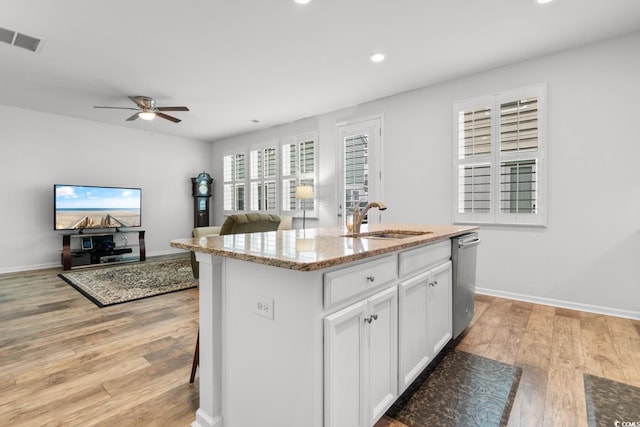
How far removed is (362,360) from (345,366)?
116mm

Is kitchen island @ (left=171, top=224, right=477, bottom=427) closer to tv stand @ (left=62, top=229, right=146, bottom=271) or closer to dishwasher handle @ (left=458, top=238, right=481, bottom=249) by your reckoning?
dishwasher handle @ (left=458, top=238, right=481, bottom=249)

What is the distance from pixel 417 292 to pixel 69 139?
6.59m

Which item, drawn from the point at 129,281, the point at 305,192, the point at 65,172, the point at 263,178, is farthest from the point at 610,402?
the point at 65,172

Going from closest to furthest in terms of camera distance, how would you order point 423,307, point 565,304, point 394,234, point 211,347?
point 211,347 → point 423,307 → point 394,234 → point 565,304

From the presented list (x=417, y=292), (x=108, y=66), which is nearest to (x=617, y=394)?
(x=417, y=292)

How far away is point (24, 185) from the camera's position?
202 inches

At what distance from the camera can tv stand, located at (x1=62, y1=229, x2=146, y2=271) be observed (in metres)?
5.10

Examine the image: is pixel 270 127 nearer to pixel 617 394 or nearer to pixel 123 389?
pixel 123 389

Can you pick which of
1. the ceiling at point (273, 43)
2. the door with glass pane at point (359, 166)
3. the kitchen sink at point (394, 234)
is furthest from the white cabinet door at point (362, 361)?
the door with glass pane at point (359, 166)

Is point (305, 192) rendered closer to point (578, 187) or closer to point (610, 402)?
point (578, 187)

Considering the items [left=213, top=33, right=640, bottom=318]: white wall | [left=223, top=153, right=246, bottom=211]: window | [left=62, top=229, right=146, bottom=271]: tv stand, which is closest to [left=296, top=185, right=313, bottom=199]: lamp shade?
[left=213, top=33, right=640, bottom=318]: white wall

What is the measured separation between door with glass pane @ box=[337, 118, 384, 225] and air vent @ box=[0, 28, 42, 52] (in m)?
3.79

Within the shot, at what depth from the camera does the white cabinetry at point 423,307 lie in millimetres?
1642

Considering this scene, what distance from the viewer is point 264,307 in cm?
125
